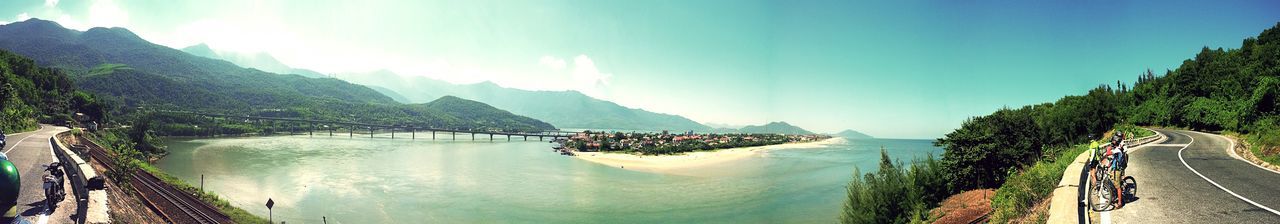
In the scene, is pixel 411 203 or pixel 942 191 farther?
pixel 411 203

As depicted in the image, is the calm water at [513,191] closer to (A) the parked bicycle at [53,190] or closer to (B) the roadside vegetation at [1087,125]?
(B) the roadside vegetation at [1087,125]

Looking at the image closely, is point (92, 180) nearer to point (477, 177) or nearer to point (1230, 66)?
point (477, 177)

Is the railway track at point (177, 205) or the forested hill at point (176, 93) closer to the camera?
the railway track at point (177, 205)

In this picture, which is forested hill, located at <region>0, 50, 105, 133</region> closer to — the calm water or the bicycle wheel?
the calm water

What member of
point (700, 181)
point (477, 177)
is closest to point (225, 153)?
point (477, 177)

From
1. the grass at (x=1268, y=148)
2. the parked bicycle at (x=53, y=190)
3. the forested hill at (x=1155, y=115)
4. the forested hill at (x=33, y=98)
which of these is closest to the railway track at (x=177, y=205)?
the parked bicycle at (x=53, y=190)

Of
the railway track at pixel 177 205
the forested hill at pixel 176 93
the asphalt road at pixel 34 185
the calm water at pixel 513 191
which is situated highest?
the forested hill at pixel 176 93

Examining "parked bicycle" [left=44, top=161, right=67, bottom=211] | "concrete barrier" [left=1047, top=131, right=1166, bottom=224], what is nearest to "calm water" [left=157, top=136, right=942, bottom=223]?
"parked bicycle" [left=44, top=161, right=67, bottom=211]
